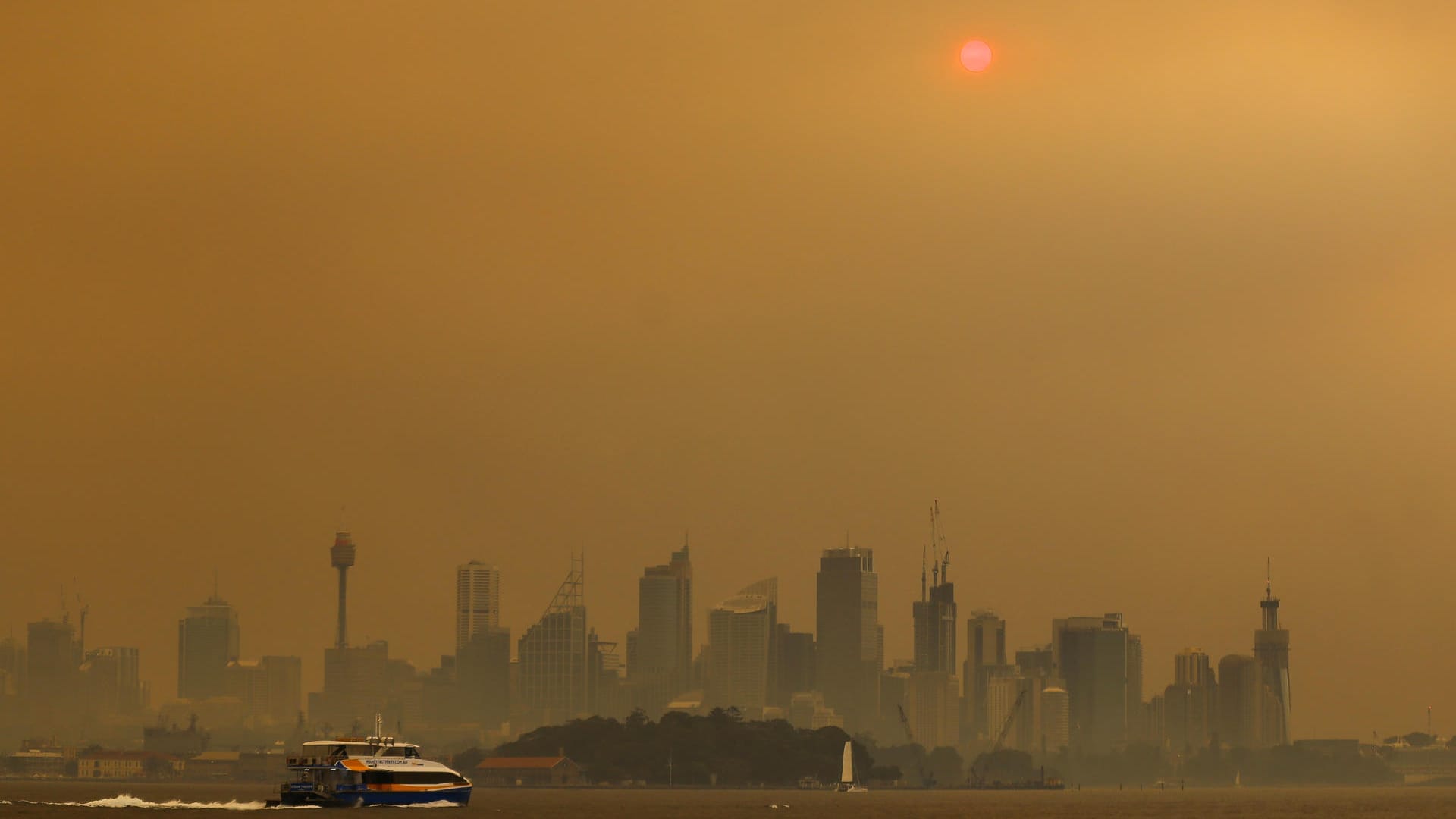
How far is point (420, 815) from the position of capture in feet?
635

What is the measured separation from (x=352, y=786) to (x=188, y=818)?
19.2 metres

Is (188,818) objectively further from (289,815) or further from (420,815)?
(420,815)

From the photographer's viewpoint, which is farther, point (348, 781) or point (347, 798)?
point (348, 781)

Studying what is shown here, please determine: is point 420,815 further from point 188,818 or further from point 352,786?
point 188,818

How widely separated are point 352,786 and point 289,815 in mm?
8480

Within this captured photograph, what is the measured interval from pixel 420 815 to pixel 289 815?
1431 centimetres

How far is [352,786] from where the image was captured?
194000 mm

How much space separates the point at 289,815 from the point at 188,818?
11149 millimetres

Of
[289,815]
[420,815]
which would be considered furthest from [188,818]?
[420,815]

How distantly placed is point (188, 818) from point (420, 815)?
25.5 metres

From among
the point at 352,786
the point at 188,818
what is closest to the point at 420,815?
the point at 352,786

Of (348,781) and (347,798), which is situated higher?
(348,781)

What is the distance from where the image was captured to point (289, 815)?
197250 mm
